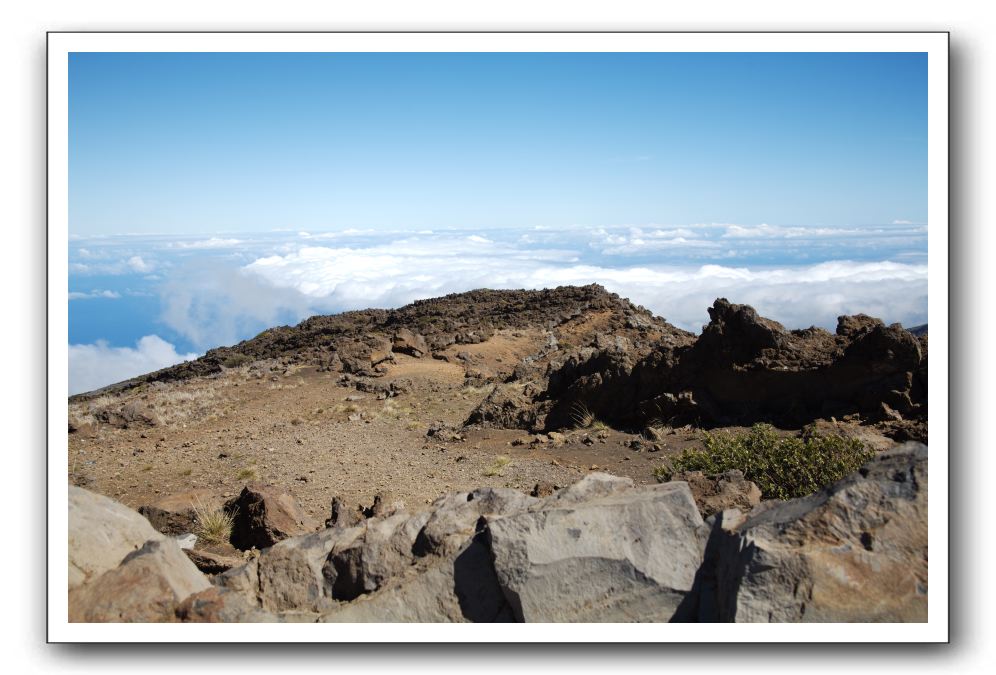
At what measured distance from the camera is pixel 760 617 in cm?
411

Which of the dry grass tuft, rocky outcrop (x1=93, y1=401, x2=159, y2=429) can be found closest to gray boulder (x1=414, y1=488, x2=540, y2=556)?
the dry grass tuft

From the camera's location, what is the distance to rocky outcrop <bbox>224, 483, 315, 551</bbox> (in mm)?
7383

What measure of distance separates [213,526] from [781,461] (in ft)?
20.2

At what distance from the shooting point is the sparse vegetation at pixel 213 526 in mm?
7629

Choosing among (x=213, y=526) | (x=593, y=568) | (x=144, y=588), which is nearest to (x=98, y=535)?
(x=144, y=588)

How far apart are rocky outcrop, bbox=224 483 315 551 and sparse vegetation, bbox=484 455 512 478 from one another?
3140 mm

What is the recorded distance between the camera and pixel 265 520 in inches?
292

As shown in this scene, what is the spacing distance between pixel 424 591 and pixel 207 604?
4.60 ft

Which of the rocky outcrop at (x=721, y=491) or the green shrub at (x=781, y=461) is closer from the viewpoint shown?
the rocky outcrop at (x=721, y=491)

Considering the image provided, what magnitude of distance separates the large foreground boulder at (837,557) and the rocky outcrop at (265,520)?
4.63 meters

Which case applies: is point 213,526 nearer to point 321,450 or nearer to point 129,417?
point 321,450
